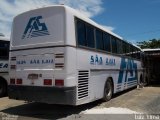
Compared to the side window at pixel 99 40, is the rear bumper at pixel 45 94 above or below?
below

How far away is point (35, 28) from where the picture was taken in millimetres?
Result: 9258

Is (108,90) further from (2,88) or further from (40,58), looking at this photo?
(2,88)

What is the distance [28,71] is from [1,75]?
15.6 ft

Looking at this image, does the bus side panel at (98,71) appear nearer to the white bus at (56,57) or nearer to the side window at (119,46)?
the white bus at (56,57)

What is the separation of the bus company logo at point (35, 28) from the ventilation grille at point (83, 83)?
5.81 ft

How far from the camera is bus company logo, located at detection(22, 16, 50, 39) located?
9.05 meters

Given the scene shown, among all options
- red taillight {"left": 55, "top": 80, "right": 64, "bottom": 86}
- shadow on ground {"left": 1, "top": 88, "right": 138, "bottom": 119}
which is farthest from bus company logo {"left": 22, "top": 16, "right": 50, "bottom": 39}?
→ shadow on ground {"left": 1, "top": 88, "right": 138, "bottom": 119}

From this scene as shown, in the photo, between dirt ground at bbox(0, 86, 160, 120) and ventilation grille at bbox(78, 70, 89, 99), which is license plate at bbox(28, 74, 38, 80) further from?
ventilation grille at bbox(78, 70, 89, 99)

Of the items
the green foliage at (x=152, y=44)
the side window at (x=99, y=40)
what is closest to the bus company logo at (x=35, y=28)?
the side window at (x=99, y=40)

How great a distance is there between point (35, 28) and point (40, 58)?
1.07 meters

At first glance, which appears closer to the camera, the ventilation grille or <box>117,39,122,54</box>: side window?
the ventilation grille

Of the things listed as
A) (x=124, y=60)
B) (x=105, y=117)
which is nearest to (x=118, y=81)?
(x=124, y=60)

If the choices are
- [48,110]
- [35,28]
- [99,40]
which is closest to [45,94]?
[48,110]

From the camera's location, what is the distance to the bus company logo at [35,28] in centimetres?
905
